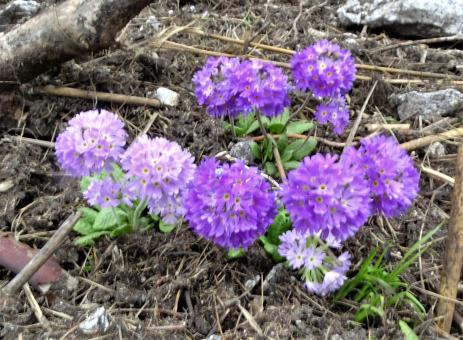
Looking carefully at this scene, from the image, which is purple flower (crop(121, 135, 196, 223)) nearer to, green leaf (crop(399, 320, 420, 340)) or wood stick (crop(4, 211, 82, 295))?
wood stick (crop(4, 211, 82, 295))

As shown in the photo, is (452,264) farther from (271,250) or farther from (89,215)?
(89,215)

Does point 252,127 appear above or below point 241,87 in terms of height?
below

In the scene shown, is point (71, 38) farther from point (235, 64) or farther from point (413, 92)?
point (413, 92)

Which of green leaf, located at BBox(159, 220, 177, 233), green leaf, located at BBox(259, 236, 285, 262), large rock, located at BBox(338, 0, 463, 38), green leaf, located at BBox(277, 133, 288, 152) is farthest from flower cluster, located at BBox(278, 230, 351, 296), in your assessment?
large rock, located at BBox(338, 0, 463, 38)

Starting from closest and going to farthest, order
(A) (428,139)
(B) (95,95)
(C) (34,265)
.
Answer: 1. (C) (34,265)
2. (A) (428,139)
3. (B) (95,95)

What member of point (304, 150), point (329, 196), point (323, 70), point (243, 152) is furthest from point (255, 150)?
point (329, 196)

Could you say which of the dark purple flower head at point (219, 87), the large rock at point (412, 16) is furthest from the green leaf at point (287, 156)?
the large rock at point (412, 16)

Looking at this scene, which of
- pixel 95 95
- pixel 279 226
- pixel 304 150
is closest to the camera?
pixel 279 226

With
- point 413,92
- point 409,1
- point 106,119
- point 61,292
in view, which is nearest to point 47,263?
point 61,292
